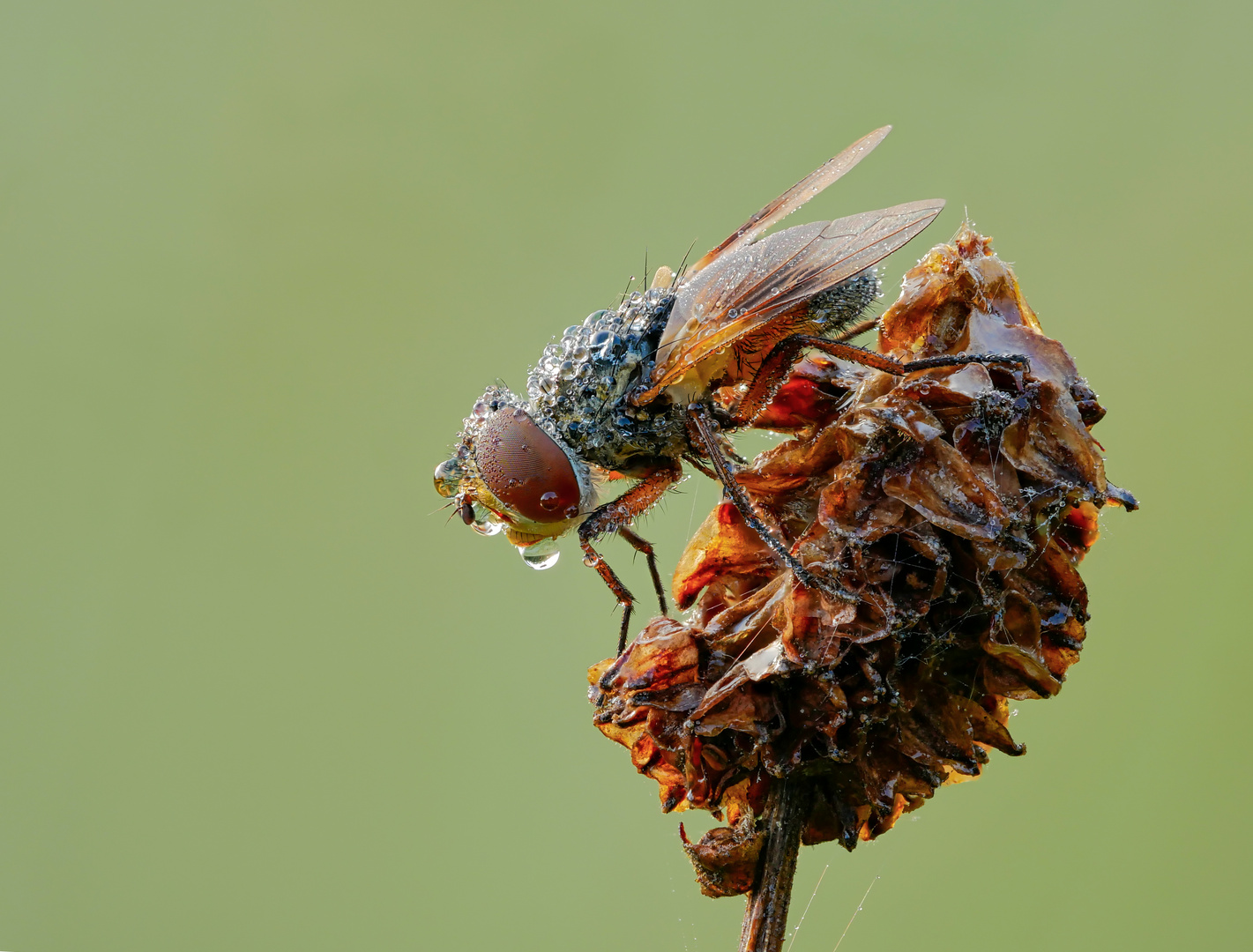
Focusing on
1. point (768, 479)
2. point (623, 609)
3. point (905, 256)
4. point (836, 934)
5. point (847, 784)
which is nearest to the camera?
point (847, 784)

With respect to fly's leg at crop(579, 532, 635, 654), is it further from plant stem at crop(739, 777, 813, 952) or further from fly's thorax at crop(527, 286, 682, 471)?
plant stem at crop(739, 777, 813, 952)

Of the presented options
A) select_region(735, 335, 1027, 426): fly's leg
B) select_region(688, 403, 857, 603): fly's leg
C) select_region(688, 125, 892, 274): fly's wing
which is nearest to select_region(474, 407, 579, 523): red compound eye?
select_region(688, 403, 857, 603): fly's leg

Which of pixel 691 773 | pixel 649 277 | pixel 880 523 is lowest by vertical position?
pixel 691 773

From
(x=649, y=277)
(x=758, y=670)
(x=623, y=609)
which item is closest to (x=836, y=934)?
(x=623, y=609)

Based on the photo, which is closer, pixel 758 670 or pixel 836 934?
pixel 758 670

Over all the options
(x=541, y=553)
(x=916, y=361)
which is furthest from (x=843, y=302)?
(x=541, y=553)

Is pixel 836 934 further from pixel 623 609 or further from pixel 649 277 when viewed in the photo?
pixel 649 277

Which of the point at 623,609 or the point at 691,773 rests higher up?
the point at 623,609

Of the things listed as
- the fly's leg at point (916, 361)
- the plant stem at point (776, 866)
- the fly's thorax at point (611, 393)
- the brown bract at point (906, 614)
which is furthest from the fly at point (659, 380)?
the plant stem at point (776, 866)
